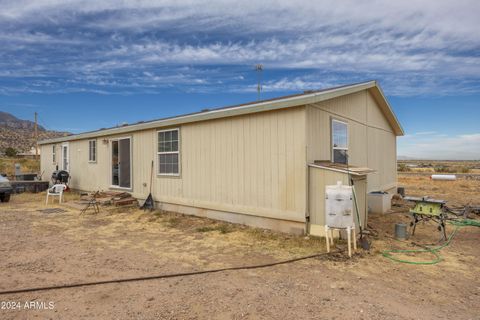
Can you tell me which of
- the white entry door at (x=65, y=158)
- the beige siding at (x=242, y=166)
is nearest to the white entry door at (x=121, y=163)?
Answer: the beige siding at (x=242, y=166)

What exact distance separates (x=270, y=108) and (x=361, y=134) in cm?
451

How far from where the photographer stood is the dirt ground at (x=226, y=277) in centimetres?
289

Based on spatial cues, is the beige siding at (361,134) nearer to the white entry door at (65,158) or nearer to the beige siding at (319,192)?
the beige siding at (319,192)

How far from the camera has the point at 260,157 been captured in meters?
6.21

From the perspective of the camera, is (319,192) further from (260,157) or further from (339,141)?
(339,141)

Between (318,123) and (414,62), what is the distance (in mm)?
8137

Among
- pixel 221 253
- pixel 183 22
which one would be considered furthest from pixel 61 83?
pixel 221 253

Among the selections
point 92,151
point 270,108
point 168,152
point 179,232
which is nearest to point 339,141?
point 270,108

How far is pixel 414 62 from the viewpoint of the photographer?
11.5 metres

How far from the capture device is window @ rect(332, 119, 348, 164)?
23.0ft

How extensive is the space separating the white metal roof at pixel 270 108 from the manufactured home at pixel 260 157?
0.02m

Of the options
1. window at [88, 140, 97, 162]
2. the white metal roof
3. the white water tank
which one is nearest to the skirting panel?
the white water tank

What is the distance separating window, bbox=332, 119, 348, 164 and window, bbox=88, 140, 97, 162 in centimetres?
920

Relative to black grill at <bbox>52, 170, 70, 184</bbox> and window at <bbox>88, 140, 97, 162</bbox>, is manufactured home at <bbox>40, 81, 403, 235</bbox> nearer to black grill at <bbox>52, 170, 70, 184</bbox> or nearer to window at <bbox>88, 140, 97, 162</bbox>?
window at <bbox>88, 140, 97, 162</bbox>
